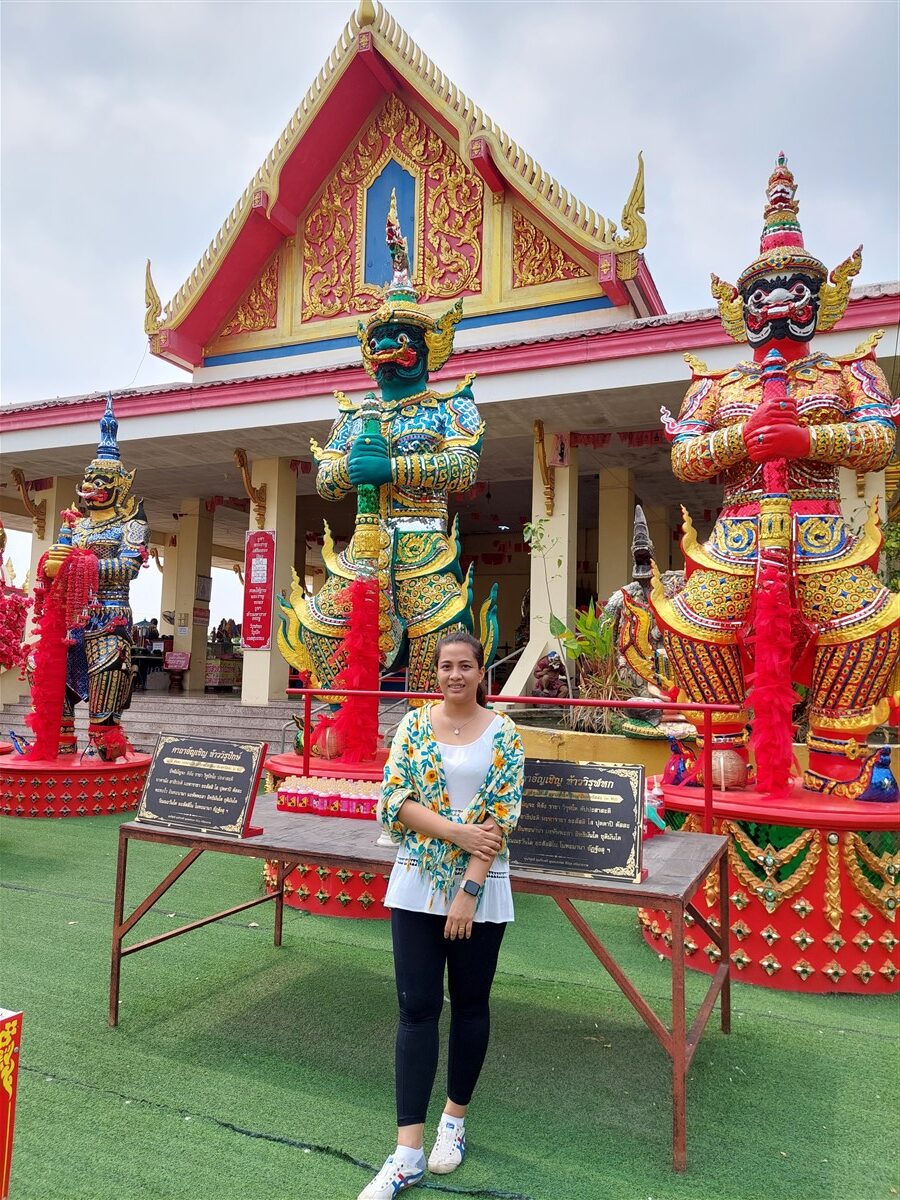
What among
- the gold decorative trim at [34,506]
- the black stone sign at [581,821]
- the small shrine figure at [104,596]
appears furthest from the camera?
the gold decorative trim at [34,506]

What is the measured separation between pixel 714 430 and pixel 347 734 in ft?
8.22

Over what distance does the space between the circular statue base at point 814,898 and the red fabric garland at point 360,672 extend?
6.49 feet

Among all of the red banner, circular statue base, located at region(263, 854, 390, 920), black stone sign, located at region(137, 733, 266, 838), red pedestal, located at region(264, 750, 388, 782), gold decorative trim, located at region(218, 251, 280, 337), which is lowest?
circular statue base, located at region(263, 854, 390, 920)

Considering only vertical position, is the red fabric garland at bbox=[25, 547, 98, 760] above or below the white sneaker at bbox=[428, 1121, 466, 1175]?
above

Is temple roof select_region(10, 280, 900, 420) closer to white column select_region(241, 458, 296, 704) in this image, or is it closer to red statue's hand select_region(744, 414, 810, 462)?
white column select_region(241, 458, 296, 704)

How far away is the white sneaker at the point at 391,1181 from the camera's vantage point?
1959 millimetres

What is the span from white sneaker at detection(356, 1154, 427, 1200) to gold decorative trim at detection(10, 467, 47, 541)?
11.7 metres

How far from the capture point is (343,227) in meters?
10.7

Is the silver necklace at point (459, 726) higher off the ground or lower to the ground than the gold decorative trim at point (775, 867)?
higher

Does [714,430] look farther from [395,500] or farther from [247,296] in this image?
[247,296]

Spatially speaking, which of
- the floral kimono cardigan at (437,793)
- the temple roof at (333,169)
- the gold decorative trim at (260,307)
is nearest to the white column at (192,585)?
the temple roof at (333,169)

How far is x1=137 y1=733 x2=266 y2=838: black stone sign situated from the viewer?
2846 mm

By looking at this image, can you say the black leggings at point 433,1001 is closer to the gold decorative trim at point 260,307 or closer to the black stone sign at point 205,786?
the black stone sign at point 205,786

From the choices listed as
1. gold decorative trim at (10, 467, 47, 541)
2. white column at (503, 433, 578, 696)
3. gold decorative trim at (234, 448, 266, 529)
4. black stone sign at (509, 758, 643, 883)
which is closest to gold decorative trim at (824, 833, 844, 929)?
black stone sign at (509, 758, 643, 883)
